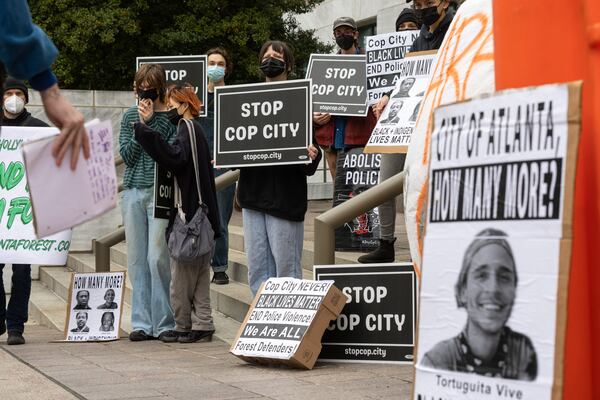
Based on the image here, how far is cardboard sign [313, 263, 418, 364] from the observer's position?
6973 mm

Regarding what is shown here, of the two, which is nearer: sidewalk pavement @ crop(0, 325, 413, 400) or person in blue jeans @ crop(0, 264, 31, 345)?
sidewalk pavement @ crop(0, 325, 413, 400)

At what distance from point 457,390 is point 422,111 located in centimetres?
125

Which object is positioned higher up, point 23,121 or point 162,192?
point 23,121

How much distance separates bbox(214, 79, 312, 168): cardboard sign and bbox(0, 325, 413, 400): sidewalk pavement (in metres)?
1.34

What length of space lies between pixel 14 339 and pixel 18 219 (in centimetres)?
102

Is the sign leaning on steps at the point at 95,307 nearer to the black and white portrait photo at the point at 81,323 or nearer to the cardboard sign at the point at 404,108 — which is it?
the black and white portrait photo at the point at 81,323

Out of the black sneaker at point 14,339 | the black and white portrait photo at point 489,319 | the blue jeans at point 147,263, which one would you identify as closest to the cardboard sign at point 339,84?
the blue jeans at point 147,263

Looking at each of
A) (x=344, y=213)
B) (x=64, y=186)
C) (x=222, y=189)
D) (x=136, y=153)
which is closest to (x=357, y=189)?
(x=222, y=189)

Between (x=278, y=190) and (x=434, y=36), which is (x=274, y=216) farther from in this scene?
(x=434, y=36)

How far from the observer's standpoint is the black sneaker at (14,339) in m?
8.82

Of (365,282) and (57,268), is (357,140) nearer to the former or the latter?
(365,282)

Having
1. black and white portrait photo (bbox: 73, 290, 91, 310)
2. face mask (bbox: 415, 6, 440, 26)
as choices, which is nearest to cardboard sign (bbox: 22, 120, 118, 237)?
face mask (bbox: 415, 6, 440, 26)

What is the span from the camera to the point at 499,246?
10.2 feet

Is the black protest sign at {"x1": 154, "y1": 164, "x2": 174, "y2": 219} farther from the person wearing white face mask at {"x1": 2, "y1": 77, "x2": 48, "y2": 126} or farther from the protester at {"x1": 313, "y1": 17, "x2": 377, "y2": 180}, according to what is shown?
the protester at {"x1": 313, "y1": 17, "x2": 377, "y2": 180}
